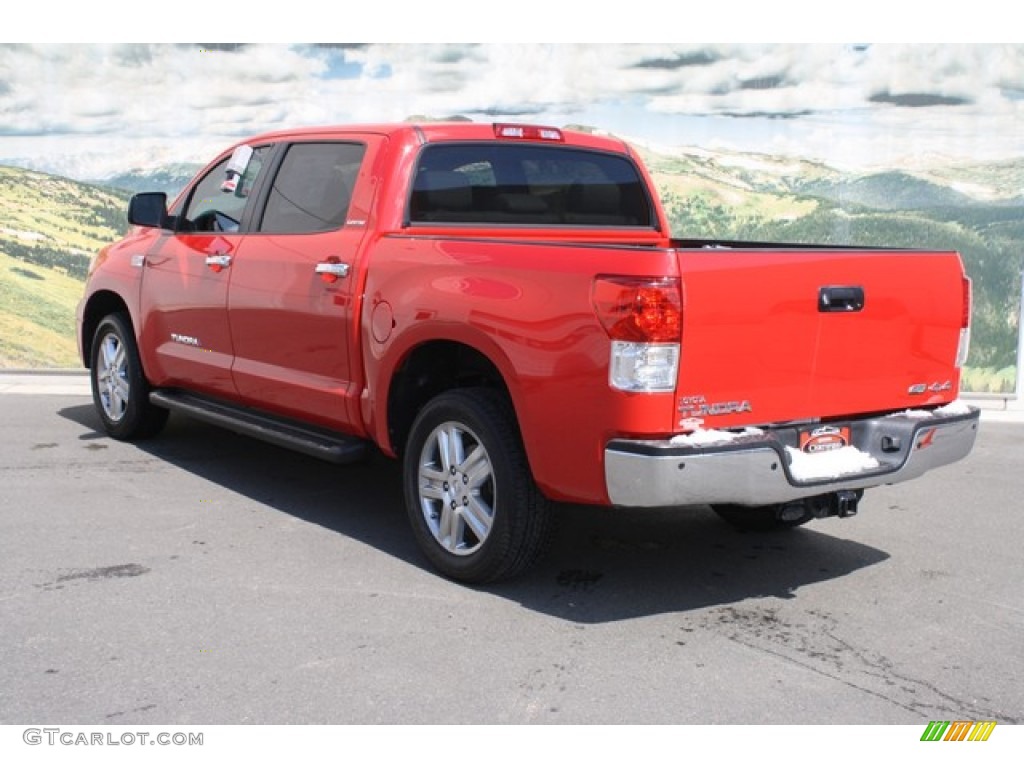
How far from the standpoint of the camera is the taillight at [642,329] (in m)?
4.11

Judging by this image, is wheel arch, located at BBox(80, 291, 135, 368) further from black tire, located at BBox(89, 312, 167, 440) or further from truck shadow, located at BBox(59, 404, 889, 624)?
truck shadow, located at BBox(59, 404, 889, 624)

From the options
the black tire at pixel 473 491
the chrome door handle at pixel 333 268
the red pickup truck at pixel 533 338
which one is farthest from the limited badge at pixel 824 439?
the chrome door handle at pixel 333 268

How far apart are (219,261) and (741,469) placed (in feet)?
11.1

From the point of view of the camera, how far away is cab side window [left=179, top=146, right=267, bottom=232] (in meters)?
6.46

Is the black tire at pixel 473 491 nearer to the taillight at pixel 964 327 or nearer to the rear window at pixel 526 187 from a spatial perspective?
the rear window at pixel 526 187

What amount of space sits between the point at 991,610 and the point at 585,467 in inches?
73.3

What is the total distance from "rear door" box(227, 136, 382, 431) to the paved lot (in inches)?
26.7

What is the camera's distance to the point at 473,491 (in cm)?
487

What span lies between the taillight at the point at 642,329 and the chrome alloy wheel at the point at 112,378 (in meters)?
4.36

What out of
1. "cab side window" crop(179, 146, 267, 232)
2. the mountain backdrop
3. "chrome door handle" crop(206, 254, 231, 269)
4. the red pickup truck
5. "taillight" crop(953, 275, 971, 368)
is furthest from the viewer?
the mountain backdrop

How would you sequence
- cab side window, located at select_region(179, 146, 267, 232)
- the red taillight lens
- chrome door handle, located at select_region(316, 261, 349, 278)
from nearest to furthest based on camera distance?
the red taillight lens, chrome door handle, located at select_region(316, 261, 349, 278), cab side window, located at select_region(179, 146, 267, 232)

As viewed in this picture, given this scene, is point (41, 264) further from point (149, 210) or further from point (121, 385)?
point (149, 210)

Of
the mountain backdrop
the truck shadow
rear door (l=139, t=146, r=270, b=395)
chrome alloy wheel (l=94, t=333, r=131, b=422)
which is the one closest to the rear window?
rear door (l=139, t=146, r=270, b=395)

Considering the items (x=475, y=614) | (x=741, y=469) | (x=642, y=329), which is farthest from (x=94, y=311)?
(x=741, y=469)
